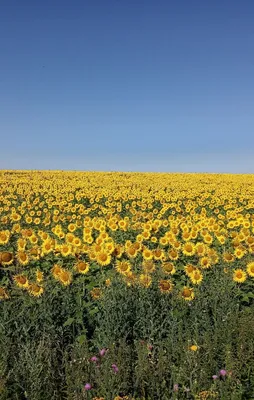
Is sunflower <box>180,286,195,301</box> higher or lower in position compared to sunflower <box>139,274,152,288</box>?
lower

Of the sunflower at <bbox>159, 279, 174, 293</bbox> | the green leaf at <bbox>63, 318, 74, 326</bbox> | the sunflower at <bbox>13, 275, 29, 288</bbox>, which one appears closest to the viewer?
the green leaf at <bbox>63, 318, 74, 326</bbox>

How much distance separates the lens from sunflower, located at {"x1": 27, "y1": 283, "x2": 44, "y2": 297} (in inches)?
245

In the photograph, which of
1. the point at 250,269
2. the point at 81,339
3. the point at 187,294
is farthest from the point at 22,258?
the point at 250,269

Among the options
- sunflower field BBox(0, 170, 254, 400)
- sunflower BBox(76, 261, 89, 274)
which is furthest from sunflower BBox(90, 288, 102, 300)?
sunflower BBox(76, 261, 89, 274)

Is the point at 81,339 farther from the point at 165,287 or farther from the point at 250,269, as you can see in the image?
the point at 250,269

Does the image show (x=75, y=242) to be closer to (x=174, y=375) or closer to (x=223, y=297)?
(x=223, y=297)

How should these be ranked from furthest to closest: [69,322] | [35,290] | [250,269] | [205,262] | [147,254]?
[147,254]
[205,262]
[250,269]
[35,290]
[69,322]

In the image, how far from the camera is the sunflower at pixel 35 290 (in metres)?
6.23

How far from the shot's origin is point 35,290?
625 cm

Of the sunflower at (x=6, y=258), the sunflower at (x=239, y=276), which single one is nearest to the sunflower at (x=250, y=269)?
the sunflower at (x=239, y=276)

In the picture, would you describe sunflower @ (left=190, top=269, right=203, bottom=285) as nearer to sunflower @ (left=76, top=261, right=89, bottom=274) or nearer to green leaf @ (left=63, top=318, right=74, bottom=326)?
sunflower @ (left=76, top=261, right=89, bottom=274)

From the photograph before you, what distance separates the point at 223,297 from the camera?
637 cm

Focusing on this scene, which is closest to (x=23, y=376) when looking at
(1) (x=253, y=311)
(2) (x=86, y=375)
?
(2) (x=86, y=375)

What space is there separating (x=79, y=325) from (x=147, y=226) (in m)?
4.40
